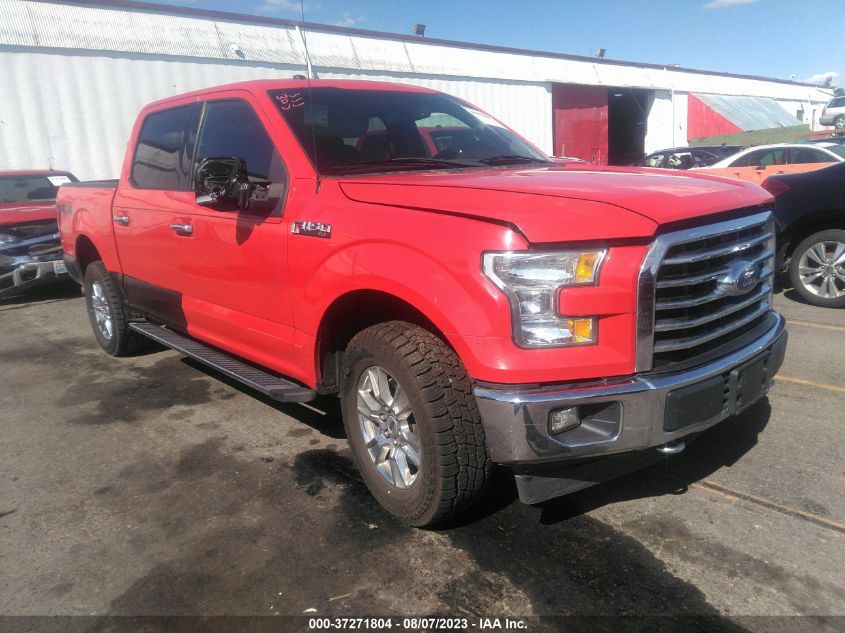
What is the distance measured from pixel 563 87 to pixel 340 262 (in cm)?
2136

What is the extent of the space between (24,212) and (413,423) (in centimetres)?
801

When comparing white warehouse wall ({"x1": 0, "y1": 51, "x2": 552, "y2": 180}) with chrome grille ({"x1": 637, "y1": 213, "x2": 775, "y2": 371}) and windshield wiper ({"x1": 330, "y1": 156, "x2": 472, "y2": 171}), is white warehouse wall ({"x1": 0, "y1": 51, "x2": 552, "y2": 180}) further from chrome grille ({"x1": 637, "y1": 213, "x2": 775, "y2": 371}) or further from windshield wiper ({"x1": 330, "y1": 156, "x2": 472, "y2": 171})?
chrome grille ({"x1": 637, "y1": 213, "x2": 775, "y2": 371})

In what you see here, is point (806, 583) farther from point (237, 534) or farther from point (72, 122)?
point (72, 122)

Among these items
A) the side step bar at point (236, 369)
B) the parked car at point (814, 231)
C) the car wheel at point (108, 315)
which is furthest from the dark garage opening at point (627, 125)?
the side step bar at point (236, 369)

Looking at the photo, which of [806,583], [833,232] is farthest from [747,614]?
[833,232]

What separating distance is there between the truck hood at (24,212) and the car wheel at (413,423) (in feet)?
24.4

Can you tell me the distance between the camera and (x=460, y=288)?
7.70 ft

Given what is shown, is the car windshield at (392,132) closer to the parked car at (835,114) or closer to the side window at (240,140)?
the side window at (240,140)

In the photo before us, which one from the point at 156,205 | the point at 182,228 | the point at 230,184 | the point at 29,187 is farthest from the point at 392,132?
the point at 29,187

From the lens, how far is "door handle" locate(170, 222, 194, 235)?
391 centimetres

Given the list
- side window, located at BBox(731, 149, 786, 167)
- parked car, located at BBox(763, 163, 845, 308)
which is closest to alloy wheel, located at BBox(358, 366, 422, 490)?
parked car, located at BBox(763, 163, 845, 308)

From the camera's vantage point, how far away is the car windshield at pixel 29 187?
9.27 meters

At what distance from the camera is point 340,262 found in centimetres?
284

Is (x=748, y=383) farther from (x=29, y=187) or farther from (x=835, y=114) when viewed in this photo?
(x=835, y=114)
